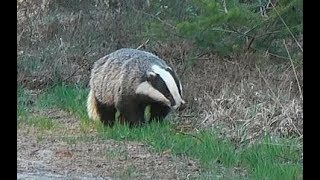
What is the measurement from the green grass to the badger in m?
0.18

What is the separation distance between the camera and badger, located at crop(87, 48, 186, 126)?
6.48m

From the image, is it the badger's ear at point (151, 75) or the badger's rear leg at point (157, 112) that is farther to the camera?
the badger's rear leg at point (157, 112)

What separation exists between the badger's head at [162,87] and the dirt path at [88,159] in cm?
64

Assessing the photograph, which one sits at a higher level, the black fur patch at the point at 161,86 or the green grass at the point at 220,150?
the black fur patch at the point at 161,86

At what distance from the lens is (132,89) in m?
6.69

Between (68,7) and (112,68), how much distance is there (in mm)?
4255

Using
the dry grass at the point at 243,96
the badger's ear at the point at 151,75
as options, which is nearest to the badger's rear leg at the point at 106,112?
the badger's ear at the point at 151,75

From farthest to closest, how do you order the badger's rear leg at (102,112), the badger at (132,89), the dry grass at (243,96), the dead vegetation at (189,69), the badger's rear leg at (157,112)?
the badger's rear leg at (102,112)
the badger's rear leg at (157,112)
the badger at (132,89)
the dead vegetation at (189,69)
the dry grass at (243,96)

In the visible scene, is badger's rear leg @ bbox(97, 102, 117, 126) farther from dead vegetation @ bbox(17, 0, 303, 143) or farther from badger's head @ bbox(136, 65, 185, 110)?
dead vegetation @ bbox(17, 0, 303, 143)

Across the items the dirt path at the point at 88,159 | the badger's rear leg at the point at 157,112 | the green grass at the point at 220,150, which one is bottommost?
the dirt path at the point at 88,159

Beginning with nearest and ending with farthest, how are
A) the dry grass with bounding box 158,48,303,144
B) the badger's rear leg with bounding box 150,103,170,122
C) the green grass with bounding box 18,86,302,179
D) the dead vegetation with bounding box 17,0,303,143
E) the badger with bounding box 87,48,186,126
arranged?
the green grass with bounding box 18,86,302,179, the dry grass with bounding box 158,48,303,144, the dead vegetation with bounding box 17,0,303,143, the badger with bounding box 87,48,186,126, the badger's rear leg with bounding box 150,103,170,122

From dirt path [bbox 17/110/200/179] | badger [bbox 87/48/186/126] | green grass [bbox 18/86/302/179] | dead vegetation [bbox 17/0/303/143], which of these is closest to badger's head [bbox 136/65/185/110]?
badger [bbox 87/48/186/126]

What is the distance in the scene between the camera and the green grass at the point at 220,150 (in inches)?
193

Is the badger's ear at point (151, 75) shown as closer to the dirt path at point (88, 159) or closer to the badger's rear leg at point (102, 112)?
the badger's rear leg at point (102, 112)
